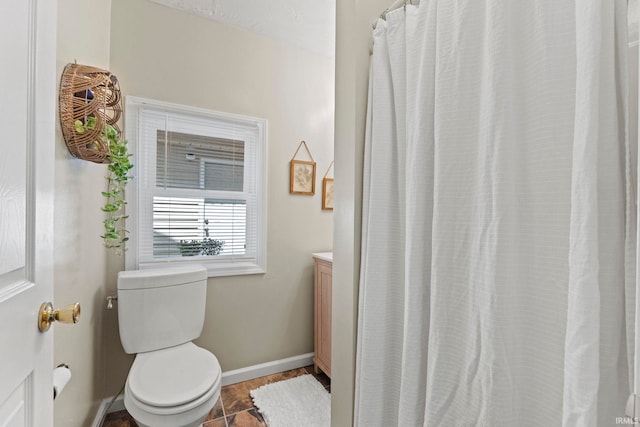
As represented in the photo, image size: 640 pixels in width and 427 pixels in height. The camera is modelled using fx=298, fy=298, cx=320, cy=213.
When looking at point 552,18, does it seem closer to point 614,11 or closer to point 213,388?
point 614,11

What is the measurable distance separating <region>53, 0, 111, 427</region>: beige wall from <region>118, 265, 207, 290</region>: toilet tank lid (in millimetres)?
141

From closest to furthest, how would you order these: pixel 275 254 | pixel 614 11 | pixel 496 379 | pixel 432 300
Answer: pixel 614 11, pixel 496 379, pixel 432 300, pixel 275 254

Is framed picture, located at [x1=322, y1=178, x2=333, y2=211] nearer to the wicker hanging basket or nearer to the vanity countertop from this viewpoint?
the vanity countertop

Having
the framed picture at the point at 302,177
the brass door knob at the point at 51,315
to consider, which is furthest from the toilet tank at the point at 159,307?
the brass door knob at the point at 51,315

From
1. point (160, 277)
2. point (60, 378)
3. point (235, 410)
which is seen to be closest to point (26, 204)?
point (60, 378)

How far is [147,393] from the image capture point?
4.33 feet

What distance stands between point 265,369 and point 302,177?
148 centimetres

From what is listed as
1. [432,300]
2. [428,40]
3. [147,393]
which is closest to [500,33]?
[428,40]

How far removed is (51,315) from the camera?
2.26ft

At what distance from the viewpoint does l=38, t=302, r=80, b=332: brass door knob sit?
2.18 feet

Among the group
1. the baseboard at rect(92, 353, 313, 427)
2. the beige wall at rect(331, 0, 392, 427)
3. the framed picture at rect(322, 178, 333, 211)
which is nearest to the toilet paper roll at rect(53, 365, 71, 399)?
the beige wall at rect(331, 0, 392, 427)

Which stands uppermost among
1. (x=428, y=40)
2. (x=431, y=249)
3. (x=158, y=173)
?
(x=428, y=40)

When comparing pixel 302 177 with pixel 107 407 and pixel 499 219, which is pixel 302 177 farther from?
pixel 107 407

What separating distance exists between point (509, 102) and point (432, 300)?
1.74 ft
